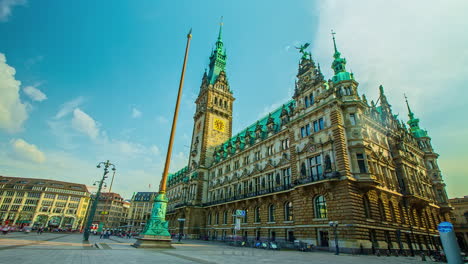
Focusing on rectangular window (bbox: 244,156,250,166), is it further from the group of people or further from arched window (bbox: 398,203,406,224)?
the group of people

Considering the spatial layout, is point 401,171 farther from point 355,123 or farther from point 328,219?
point 328,219

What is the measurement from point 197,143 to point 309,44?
131ft

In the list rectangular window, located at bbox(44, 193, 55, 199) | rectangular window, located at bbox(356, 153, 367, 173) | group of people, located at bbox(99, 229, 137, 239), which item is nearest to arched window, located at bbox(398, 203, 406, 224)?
rectangular window, located at bbox(356, 153, 367, 173)

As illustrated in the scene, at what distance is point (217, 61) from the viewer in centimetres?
7631

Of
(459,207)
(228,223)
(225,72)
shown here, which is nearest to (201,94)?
(225,72)

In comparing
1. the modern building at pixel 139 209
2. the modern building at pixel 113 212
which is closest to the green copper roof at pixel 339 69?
the modern building at pixel 139 209

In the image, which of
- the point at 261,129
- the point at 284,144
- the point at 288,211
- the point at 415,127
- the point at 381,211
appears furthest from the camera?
the point at 415,127

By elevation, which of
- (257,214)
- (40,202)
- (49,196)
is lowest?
(257,214)

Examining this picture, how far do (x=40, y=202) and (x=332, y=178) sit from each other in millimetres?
115780

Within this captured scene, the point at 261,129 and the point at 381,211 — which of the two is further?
the point at 261,129

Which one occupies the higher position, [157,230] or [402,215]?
[402,215]

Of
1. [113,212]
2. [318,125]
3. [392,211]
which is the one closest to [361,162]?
[318,125]

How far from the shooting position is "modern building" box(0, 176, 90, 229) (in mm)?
91125

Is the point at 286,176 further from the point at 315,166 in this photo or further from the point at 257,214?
the point at 257,214
